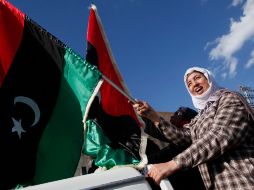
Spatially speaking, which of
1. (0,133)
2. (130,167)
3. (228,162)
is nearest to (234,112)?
(228,162)

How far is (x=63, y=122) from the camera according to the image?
9.87 ft

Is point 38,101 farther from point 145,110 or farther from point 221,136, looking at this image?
point 221,136

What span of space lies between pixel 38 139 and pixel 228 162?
4.68 ft

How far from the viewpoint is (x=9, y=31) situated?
3.23 m

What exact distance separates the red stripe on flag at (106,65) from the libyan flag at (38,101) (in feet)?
1.22

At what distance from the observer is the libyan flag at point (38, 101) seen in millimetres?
2823

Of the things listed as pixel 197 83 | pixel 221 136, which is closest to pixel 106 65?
pixel 197 83

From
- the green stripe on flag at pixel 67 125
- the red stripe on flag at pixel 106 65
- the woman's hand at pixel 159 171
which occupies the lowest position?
the woman's hand at pixel 159 171

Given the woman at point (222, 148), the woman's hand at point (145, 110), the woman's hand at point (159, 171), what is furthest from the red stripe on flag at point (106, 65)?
the woman's hand at point (159, 171)

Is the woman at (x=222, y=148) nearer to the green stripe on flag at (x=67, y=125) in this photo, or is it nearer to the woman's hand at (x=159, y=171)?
the woman's hand at (x=159, y=171)

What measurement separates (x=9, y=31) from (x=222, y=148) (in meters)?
2.01

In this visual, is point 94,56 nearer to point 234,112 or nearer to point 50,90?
point 50,90

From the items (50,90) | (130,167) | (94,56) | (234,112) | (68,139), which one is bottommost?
(130,167)

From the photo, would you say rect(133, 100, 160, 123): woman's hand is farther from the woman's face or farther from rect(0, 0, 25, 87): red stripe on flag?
rect(0, 0, 25, 87): red stripe on flag
